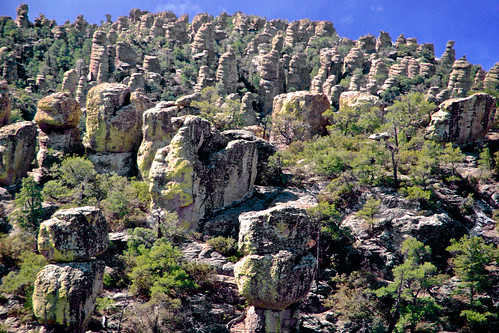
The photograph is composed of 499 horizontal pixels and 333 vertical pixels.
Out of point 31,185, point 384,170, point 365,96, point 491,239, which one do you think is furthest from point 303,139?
point 31,185

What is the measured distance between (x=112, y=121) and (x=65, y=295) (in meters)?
21.0

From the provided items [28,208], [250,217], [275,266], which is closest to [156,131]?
[28,208]

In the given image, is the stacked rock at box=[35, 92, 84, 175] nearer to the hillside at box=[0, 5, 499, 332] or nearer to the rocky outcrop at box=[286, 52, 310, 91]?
the hillside at box=[0, 5, 499, 332]

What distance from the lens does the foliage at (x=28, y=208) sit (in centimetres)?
3303

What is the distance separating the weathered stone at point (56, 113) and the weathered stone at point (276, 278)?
24947 mm

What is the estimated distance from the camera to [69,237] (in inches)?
919

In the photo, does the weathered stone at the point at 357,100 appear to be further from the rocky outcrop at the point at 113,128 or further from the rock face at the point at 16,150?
the rock face at the point at 16,150

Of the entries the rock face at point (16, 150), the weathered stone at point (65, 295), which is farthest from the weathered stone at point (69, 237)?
the rock face at point (16, 150)

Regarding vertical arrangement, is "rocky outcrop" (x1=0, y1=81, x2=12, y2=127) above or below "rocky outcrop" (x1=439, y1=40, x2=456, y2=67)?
below

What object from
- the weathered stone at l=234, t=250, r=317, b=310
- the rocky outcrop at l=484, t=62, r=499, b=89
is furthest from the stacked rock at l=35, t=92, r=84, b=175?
the rocky outcrop at l=484, t=62, r=499, b=89

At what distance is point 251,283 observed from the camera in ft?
78.2

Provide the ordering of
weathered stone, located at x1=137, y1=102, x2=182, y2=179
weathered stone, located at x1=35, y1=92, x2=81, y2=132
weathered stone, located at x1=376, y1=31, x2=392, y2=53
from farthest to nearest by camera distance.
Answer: weathered stone, located at x1=376, y1=31, x2=392, y2=53
weathered stone, located at x1=35, y1=92, x2=81, y2=132
weathered stone, located at x1=137, y1=102, x2=182, y2=179

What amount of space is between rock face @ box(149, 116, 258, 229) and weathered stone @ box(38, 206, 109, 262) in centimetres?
829

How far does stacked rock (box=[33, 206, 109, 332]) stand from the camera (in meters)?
22.9
